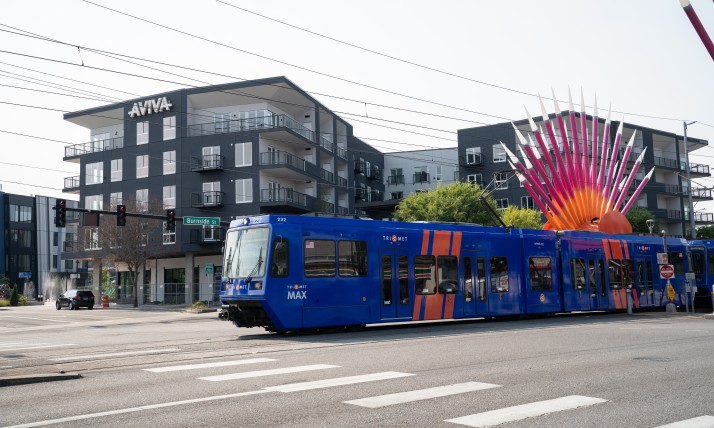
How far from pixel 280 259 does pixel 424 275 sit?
16.9 ft

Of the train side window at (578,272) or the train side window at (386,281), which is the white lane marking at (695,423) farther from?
the train side window at (578,272)

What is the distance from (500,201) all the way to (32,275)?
61731mm

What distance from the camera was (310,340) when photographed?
616 inches

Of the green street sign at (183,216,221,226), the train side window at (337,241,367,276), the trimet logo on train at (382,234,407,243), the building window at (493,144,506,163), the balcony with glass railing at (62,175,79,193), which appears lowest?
the train side window at (337,241,367,276)

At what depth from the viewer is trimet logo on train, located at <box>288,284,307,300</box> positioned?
16859mm

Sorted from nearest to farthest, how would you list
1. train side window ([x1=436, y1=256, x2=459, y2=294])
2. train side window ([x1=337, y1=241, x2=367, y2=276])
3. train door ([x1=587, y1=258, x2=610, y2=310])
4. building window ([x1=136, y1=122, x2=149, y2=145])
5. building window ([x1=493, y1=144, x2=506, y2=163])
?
1. train side window ([x1=337, y1=241, x2=367, y2=276])
2. train side window ([x1=436, y1=256, x2=459, y2=294])
3. train door ([x1=587, y1=258, x2=610, y2=310])
4. building window ([x1=136, y1=122, x2=149, y2=145])
5. building window ([x1=493, y1=144, x2=506, y2=163])

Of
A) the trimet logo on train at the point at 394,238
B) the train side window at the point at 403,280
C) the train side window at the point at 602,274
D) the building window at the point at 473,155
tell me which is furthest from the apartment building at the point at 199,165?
the train side window at the point at 403,280

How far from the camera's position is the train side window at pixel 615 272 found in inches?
1051

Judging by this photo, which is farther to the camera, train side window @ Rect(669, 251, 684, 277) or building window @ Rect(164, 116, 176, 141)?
building window @ Rect(164, 116, 176, 141)

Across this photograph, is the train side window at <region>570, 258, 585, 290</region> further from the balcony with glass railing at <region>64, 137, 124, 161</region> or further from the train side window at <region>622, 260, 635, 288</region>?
the balcony with glass railing at <region>64, 137, 124, 161</region>

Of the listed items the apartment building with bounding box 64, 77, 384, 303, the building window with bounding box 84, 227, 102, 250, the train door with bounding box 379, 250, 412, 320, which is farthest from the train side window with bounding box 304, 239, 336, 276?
the building window with bounding box 84, 227, 102, 250

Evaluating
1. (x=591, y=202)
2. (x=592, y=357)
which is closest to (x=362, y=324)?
(x=592, y=357)

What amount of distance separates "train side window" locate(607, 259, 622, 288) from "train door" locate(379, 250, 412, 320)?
1127 centimetres

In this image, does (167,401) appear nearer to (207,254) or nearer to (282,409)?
(282,409)
